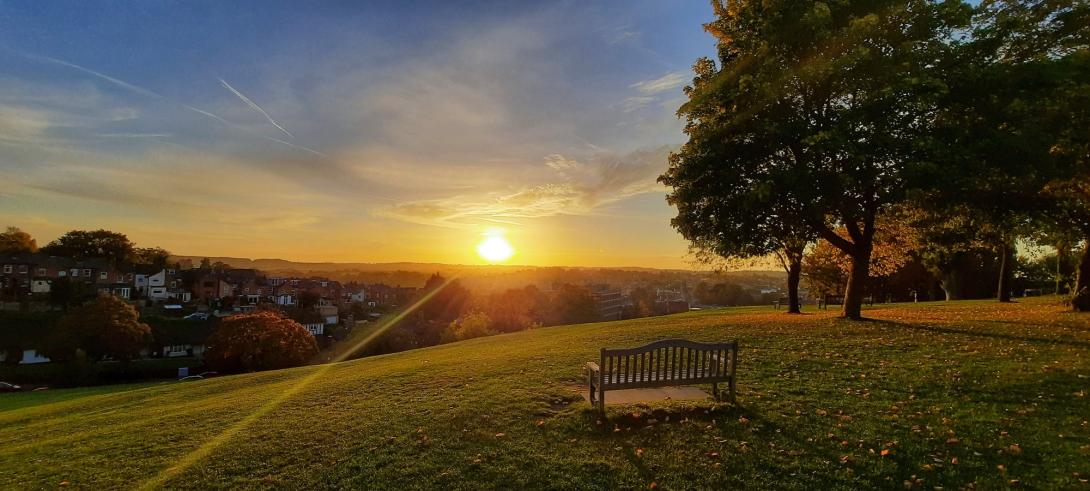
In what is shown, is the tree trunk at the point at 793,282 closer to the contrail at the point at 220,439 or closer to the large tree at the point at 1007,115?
the large tree at the point at 1007,115

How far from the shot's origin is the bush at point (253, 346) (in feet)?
113

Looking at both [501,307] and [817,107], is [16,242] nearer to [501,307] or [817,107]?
[501,307]

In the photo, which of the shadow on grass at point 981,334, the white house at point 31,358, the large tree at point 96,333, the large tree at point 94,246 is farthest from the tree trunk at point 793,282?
the large tree at point 94,246

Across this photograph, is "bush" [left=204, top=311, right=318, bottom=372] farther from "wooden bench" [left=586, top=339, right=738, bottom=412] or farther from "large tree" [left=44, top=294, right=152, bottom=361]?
"wooden bench" [left=586, top=339, right=738, bottom=412]

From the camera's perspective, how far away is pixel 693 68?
2072 centimetres

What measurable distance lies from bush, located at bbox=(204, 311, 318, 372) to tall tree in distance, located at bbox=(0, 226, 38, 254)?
71890mm

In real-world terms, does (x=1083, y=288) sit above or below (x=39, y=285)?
above

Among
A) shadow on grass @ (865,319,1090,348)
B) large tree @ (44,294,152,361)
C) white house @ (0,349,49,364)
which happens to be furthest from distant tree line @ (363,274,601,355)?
shadow on grass @ (865,319,1090,348)

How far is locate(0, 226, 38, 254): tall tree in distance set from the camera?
77.6 metres

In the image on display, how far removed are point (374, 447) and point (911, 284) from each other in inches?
2361

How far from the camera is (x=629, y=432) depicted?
773 centimetres

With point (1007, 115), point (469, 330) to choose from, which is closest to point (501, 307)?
point (469, 330)

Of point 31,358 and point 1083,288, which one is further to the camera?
point 31,358

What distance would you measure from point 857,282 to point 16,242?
121 m
